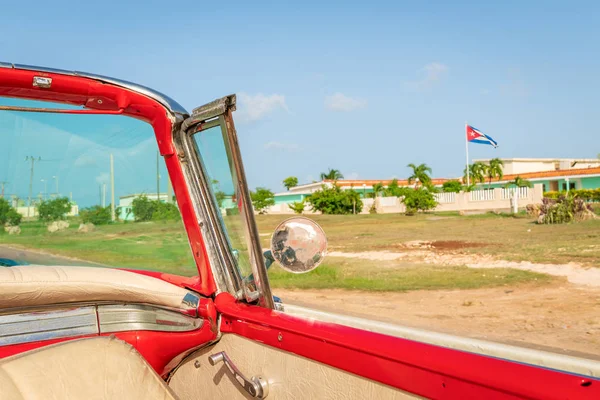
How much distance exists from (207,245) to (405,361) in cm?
112

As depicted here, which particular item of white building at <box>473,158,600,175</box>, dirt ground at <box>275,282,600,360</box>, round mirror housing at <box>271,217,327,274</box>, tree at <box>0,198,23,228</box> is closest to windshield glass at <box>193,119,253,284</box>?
round mirror housing at <box>271,217,327,274</box>

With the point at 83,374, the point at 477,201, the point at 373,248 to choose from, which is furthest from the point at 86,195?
the point at 477,201

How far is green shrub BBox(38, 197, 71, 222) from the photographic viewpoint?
2348 mm

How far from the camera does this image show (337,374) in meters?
1.44

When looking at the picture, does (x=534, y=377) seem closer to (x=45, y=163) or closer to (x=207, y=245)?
(x=207, y=245)

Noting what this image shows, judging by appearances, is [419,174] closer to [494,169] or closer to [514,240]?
[494,169]

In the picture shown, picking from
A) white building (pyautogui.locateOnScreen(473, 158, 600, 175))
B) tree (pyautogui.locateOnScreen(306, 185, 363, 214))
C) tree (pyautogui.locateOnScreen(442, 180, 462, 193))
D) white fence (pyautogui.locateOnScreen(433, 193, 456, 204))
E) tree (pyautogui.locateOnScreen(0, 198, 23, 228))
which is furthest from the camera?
white building (pyautogui.locateOnScreen(473, 158, 600, 175))

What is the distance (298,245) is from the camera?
1941mm

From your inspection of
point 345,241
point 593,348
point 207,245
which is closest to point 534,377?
point 207,245

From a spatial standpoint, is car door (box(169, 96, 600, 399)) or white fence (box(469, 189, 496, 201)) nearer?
car door (box(169, 96, 600, 399))

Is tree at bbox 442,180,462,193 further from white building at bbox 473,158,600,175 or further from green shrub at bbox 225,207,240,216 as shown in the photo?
A: green shrub at bbox 225,207,240,216

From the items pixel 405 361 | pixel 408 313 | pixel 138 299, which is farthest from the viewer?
pixel 408 313

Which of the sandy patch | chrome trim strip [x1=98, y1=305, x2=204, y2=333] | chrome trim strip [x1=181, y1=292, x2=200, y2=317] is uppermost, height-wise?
chrome trim strip [x1=181, y1=292, x2=200, y2=317]

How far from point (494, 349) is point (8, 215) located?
1818 mm
